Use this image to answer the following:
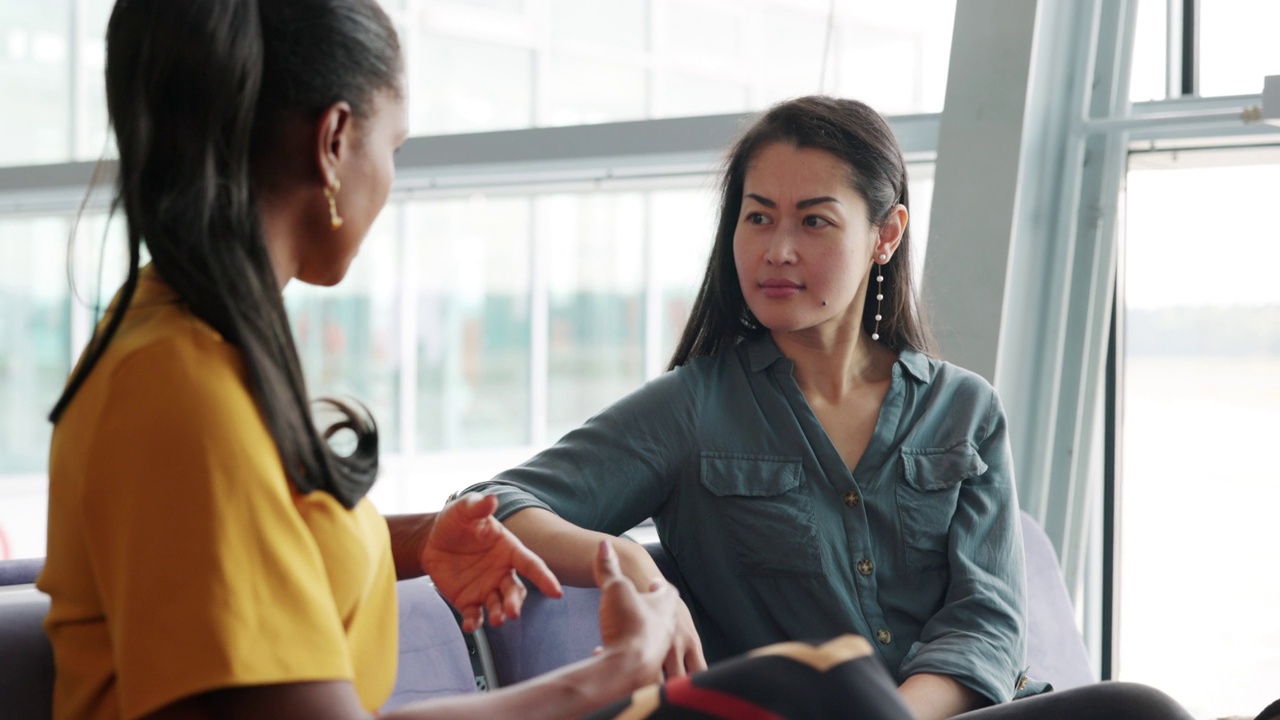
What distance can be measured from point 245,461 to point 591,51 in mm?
3638

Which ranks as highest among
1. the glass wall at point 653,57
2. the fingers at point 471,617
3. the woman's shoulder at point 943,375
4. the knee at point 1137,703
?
the glass wall at point 653,57

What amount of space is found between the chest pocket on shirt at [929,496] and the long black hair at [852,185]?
246mm

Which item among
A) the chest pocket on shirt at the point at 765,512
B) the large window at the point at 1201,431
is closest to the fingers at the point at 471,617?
the chest pocket on shirt at the point at 765,512

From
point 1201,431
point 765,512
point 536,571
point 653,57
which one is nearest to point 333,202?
point 536,571

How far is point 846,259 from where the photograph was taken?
6.37 ft

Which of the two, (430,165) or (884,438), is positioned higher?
(430,165)

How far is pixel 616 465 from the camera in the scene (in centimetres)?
187

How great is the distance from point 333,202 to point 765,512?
971 millimetres

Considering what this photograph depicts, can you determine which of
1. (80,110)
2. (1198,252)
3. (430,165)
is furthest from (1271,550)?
(80,110)

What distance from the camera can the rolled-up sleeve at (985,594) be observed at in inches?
68.5

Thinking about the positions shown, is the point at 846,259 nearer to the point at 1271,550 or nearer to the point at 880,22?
the point at 880,22

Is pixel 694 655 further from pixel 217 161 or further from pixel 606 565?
pixel 217 161

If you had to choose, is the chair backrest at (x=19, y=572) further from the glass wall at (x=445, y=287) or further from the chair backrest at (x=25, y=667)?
the glass wall at (x=445, y=287)

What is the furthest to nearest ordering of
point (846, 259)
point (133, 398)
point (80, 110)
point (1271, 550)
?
point (80, 110) → point (1271, 550) → point (846, 259) → point (133, 398)
